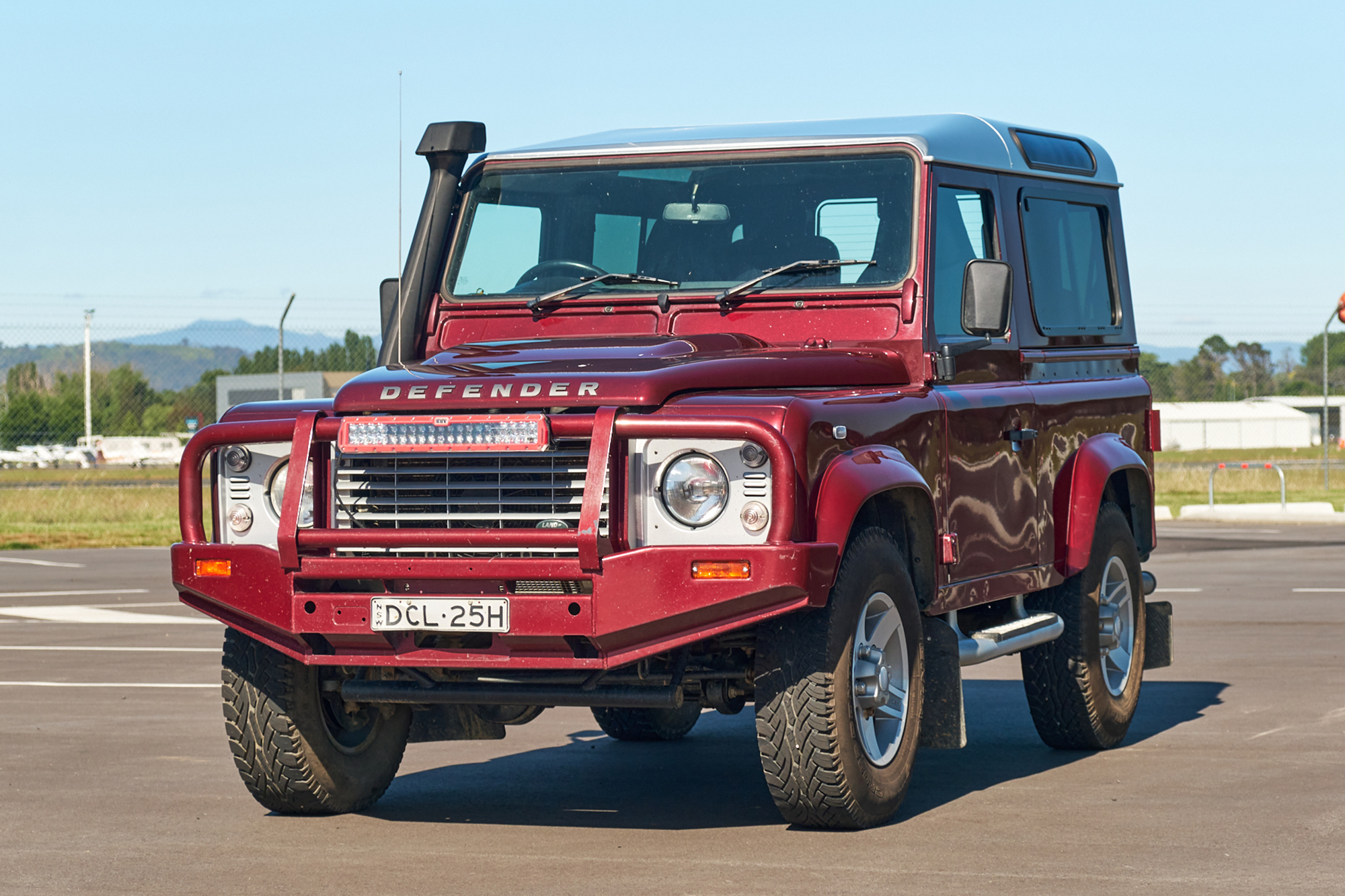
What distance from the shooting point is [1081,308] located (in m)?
9.17

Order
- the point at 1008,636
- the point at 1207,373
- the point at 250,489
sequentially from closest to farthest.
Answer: the point at 250,489, the point at 1008,636, the point at 1207,373

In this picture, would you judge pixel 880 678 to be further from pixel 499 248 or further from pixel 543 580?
pixel 499 248

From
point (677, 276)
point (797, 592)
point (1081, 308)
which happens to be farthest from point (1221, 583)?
point (797, 592)

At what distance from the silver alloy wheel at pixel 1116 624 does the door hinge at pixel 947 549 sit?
191cm

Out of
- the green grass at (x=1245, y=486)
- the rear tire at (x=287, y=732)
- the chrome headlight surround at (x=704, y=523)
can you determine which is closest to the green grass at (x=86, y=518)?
the green grass at (x=1245, y=486)

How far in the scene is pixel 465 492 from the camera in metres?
6.26

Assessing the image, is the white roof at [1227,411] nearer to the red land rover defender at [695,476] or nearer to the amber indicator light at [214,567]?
the red land rover defender at [695,476]

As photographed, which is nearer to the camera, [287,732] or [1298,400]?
[287,732]

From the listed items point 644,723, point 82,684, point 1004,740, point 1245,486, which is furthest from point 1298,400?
point 644,723

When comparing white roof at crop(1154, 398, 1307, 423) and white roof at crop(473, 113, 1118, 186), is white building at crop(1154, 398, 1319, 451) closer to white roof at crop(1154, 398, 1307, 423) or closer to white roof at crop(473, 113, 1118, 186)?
white roof at crop(1154, 398, 1307, 423)

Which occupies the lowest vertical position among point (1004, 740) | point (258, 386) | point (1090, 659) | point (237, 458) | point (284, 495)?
point (1004, 740)

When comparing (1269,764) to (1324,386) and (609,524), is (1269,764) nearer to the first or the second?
(609,524)

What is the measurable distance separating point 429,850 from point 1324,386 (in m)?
27.0

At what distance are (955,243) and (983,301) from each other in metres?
0.55
